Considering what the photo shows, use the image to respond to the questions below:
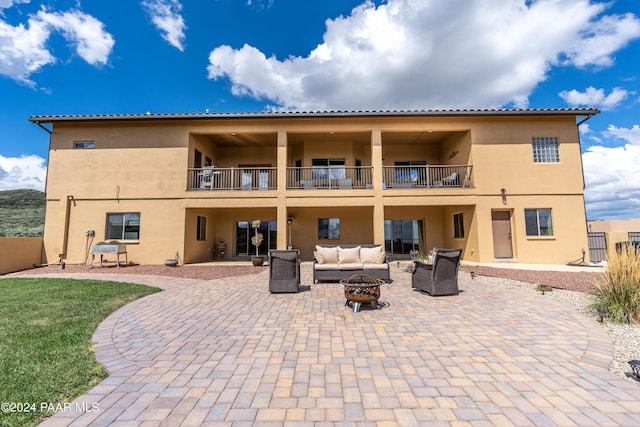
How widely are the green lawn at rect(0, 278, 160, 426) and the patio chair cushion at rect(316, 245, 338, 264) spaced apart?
4.70m

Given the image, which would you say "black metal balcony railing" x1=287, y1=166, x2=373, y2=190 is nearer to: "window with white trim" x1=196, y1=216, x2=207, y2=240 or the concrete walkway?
"window with white trim" x1=196, y1=216, x2=207, y2=240

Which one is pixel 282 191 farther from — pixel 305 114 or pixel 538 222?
pixel 538 222

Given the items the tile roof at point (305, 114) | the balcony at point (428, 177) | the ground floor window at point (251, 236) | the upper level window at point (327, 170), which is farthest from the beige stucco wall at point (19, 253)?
the balcony at point (428, 177)

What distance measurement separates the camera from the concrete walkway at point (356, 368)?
2.13 m

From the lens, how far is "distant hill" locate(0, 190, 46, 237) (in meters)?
16.6

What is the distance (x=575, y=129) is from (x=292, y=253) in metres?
14.3

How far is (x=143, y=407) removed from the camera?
2232 millimetres

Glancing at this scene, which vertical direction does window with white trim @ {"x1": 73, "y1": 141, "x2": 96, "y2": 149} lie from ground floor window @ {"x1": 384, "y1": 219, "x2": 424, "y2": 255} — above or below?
above

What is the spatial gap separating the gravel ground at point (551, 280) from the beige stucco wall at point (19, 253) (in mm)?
750

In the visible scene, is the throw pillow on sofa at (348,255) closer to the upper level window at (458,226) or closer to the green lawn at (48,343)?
the green lawn at (48,343)

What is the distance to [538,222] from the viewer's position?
12227mm

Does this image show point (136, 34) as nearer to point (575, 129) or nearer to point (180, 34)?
point (180, 34)

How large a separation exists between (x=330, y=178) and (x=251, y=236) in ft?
17.9

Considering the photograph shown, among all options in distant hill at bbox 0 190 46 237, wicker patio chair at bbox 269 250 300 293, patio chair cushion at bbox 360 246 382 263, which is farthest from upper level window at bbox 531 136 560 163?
distant hill at bbox 0 190 46 237
